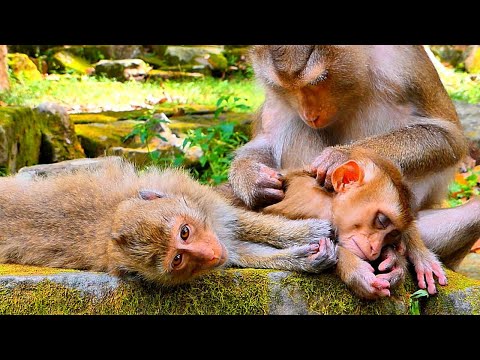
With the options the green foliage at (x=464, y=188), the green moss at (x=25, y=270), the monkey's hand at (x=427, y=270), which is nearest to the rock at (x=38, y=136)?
the green moss at (x=25, y=270)

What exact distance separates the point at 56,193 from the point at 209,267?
137cm

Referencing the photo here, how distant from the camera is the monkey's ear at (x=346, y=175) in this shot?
4461mm

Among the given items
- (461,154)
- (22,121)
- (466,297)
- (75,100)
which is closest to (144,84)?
(75,100)

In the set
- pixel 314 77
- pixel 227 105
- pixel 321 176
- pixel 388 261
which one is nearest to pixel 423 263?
pixel 388 261

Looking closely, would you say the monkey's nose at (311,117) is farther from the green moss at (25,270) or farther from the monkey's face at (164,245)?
the green moss at (25,270)

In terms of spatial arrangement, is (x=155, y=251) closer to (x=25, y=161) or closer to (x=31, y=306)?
(x=31, y=306)

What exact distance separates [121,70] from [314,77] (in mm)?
14414

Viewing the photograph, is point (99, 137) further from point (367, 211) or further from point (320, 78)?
point (367, 211)

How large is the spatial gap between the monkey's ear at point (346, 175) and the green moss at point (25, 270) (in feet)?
5.98

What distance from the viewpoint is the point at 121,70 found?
60.2 feet

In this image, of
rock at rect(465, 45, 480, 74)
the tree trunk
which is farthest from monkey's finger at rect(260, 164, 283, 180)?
rock at rect(465, 45, 480, 74)

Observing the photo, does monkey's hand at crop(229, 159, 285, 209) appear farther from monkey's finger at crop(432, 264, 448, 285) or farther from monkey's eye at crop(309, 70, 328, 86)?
monkey's finger at crop(432, 264, 448, 285)

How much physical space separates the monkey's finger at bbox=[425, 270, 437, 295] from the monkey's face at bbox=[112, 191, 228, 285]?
1.38 metres

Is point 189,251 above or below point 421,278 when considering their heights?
above
